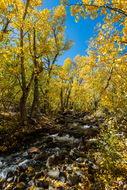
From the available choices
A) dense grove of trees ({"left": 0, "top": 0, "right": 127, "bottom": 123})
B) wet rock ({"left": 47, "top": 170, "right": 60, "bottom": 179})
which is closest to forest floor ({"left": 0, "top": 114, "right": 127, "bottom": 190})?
wet rock ({"left": 47, "top": 170, "right": 60, "bottom": 179})

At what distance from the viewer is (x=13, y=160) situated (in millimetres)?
4883

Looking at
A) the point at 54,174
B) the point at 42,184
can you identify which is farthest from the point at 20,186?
the point at 54,174

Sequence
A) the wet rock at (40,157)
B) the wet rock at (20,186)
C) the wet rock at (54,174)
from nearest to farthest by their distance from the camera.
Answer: the wet rock at (20,186), the wet rock at (54,174), the wet rock at (40,157)

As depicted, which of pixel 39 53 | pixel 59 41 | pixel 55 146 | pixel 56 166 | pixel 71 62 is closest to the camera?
pixel 56 166

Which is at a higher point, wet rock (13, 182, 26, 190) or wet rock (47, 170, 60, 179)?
wet rock (47, 170, 60, 179)

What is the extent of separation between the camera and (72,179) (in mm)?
3324

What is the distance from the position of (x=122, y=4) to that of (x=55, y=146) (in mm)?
7021

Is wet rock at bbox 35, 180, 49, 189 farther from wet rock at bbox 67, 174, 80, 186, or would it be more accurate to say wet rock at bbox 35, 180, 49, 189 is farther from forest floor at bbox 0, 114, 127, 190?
wet rock at bbox 67, 174, 80, 186

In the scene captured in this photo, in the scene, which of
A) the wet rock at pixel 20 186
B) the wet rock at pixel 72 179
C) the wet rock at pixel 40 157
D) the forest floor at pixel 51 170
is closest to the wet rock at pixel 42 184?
the forest floor at pixel 51 170

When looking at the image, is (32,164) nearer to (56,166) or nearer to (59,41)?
(56,166)

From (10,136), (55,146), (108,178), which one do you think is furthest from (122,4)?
(10,136)

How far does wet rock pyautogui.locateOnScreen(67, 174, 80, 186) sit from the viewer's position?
323cm

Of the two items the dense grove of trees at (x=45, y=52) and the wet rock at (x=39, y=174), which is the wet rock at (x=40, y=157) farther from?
the dense grove of trees at (x=45, y=52)

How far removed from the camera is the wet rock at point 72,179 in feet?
10.6
